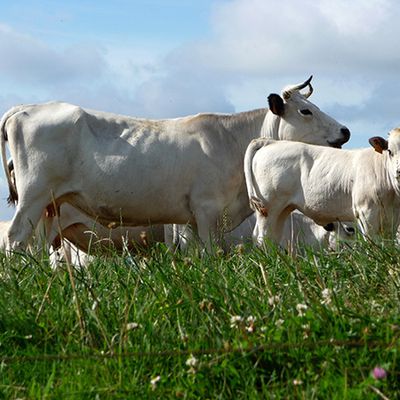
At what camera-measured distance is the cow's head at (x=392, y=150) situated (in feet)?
37.0

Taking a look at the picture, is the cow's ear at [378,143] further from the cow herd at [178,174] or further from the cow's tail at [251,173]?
the cow's tail at [251,173]

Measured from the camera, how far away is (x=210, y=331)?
4.93m

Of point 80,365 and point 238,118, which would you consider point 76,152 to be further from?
point 80,365

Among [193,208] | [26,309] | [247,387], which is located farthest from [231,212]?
[247,387]

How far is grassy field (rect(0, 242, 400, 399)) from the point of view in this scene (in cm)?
452

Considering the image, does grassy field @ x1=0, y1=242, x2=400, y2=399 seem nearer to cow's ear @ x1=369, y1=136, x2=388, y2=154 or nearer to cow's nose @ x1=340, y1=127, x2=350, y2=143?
cow's ear @ x1=369, y1=136, x2=388, y2=154

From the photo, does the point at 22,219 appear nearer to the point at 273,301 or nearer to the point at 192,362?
the point at 273,301

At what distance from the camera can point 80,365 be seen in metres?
4.82

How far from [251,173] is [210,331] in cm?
815

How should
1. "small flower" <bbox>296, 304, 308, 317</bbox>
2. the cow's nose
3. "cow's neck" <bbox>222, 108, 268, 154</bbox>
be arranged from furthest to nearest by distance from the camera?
the cow's nose < "cow's neck" <bbox>222, 108, 268, 154</bbox> < "small flower" <bbox>296, 304, 308, 317</bbox>

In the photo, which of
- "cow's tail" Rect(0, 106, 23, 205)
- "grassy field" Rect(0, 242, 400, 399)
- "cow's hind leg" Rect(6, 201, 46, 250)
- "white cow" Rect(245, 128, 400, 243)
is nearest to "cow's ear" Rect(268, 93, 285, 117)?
"white cow" Rect(245, 128, 400, 243)

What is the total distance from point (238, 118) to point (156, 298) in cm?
874

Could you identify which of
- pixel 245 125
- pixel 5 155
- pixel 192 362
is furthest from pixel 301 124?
pixel 192 362

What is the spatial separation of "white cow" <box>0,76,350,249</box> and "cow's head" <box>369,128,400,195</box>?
206 cm
